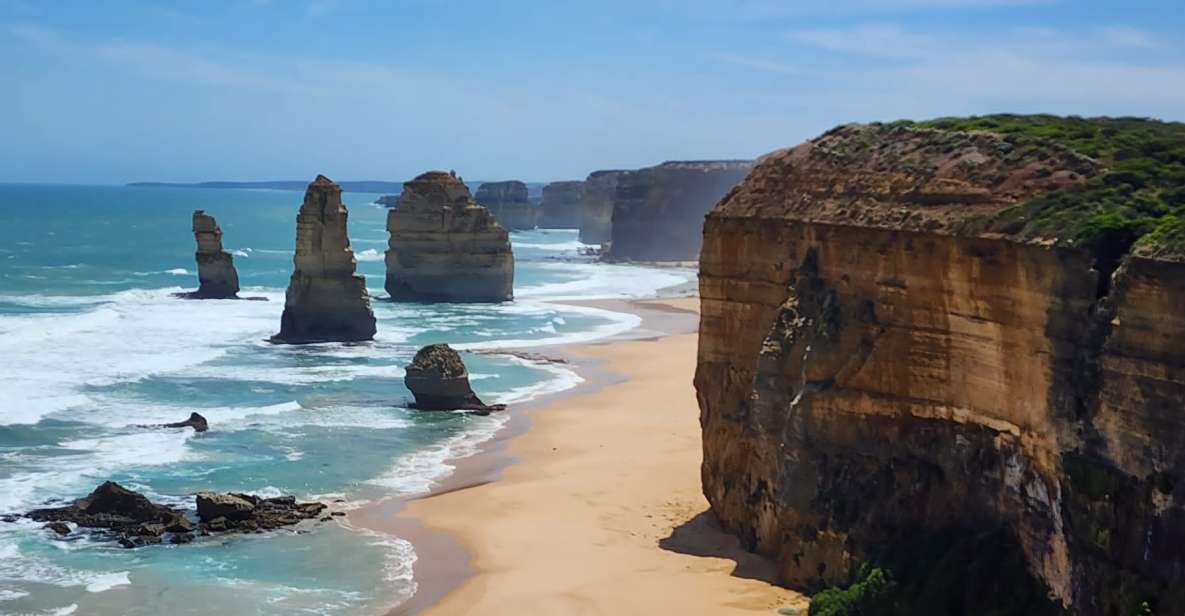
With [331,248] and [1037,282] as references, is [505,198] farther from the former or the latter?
[1037,282]

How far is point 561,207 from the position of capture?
184 metres

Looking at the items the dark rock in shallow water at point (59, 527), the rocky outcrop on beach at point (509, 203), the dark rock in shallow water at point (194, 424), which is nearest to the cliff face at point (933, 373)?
the dark rock in shallow water at point (59, 527)

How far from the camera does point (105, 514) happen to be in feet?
92.2

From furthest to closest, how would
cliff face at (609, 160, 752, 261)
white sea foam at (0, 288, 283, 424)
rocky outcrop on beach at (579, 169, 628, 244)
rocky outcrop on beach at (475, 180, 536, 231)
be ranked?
rocky outcrop on beach at (475, 180, 536, 231), rocky outcrop on beach at (579, 169, 628, 244), cliff face at (609, 160, 752, 261), white sea foam at (0, 288, 283, 424)

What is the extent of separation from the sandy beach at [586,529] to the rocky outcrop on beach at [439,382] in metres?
2.29

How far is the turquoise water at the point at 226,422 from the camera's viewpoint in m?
24.6

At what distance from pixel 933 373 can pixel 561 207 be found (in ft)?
541

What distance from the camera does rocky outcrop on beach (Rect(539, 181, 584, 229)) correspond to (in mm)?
184000

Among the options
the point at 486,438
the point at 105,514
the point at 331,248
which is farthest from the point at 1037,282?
the point at 331,248

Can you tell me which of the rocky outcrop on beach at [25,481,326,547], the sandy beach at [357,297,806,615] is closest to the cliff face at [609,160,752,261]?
the sandy beach at [357,297,806,615]

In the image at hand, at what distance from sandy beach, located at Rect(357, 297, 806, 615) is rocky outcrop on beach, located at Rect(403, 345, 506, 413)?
7.50ft

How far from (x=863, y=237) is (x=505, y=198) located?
15160 centimetres

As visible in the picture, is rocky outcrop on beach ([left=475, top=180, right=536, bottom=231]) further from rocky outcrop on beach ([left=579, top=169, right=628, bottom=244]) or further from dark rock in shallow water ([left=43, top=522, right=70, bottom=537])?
dark rock in shallow water ([left=43, top=522, right=70, bottom=537])

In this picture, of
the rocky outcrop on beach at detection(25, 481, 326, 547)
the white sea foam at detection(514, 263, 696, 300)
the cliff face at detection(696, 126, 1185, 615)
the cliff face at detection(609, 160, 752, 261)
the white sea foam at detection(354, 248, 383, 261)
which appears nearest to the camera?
the cliff face at detection(696, 126, 1185, 615)
